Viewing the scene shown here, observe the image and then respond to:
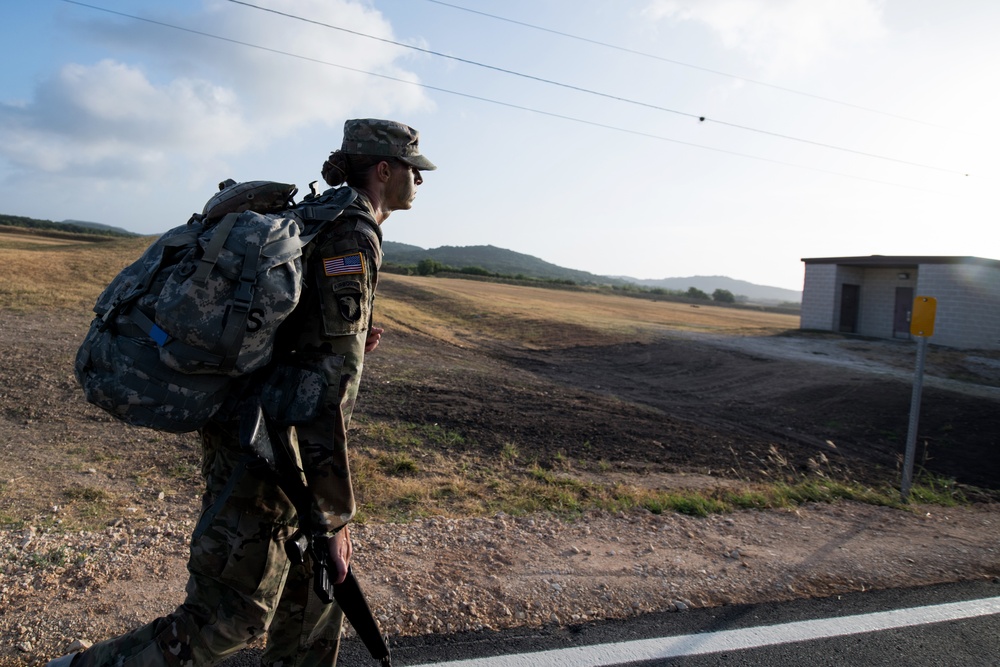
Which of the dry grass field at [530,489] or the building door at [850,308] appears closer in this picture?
the dry grass field at [530,489]

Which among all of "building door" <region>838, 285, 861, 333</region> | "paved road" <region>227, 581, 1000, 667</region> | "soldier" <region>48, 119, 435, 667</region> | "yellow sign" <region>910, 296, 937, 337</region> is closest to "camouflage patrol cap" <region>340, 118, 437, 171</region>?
"soldier" <region>48, 119, 435, 667</region>

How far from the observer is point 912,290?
25766 mm

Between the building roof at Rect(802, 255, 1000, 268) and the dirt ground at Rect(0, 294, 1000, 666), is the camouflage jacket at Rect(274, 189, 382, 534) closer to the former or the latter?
the dirt ground at Rect(0, 294, 1000, 666)

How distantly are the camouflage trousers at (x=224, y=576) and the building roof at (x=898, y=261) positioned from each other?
27.1 metres

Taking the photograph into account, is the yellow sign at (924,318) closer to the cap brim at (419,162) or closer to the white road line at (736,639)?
the white road line at (736,639)

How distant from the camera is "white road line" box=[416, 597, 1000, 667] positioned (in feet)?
8.91

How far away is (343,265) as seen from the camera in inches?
80.6

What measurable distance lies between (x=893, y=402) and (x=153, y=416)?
14669 millimetres

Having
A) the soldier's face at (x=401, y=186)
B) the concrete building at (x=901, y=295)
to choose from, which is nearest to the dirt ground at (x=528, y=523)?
the soldier's face at (x=401, y=186)

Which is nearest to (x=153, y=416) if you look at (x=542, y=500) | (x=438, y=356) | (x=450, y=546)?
(x=450, y=546)

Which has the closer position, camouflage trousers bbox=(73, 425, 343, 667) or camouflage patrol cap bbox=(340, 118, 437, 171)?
camouflage trousers bbox=(73, 425, 343, 667)

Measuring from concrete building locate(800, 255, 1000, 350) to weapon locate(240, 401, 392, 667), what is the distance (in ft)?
87.0

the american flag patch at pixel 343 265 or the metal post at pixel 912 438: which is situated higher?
the american flag patch at pixel 343 265

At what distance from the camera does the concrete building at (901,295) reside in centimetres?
2298
